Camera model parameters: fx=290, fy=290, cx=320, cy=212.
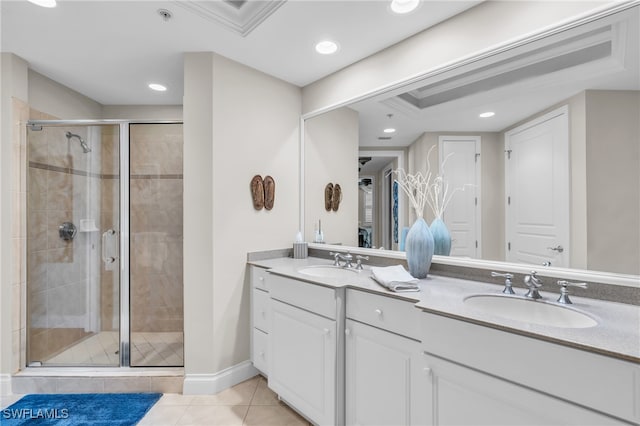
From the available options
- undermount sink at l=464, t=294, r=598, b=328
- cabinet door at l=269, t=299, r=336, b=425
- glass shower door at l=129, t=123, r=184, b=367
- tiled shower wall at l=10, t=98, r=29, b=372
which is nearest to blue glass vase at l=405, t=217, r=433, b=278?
undermount sink at l=464, t=294, r=598, b=328

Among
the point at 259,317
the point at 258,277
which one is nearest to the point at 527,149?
the point at 258,277

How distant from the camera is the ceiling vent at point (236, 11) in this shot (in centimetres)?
161

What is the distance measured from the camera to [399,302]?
1316 mm

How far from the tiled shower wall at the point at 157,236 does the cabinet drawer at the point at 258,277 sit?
1.01 metres

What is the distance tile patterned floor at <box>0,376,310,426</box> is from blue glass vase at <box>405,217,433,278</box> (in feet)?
3.73

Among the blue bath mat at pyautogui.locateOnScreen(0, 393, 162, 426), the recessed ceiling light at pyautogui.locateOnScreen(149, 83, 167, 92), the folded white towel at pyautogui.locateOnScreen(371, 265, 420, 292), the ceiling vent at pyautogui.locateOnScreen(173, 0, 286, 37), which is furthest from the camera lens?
the recessed ceiling light at pyautogui.locateOnScreen(149, 83, 167, 92)

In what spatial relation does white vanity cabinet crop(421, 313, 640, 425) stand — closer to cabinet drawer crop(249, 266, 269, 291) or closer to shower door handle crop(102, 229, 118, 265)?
cabinet drawer crop(249, 266, 269, 291)

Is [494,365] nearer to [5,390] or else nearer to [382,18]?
[382,18]

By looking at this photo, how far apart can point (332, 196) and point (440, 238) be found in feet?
3.33

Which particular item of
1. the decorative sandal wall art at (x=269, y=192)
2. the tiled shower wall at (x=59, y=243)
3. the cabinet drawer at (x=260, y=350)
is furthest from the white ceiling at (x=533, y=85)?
the tiled shower wall at (x=59, y=243)

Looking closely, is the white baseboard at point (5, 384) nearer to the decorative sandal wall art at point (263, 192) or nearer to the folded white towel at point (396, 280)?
the decorative sandal wall art at point (263, 192)

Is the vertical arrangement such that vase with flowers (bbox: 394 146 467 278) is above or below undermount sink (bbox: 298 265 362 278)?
above

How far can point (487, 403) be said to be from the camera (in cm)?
101

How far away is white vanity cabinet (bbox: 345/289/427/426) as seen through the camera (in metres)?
1.25
